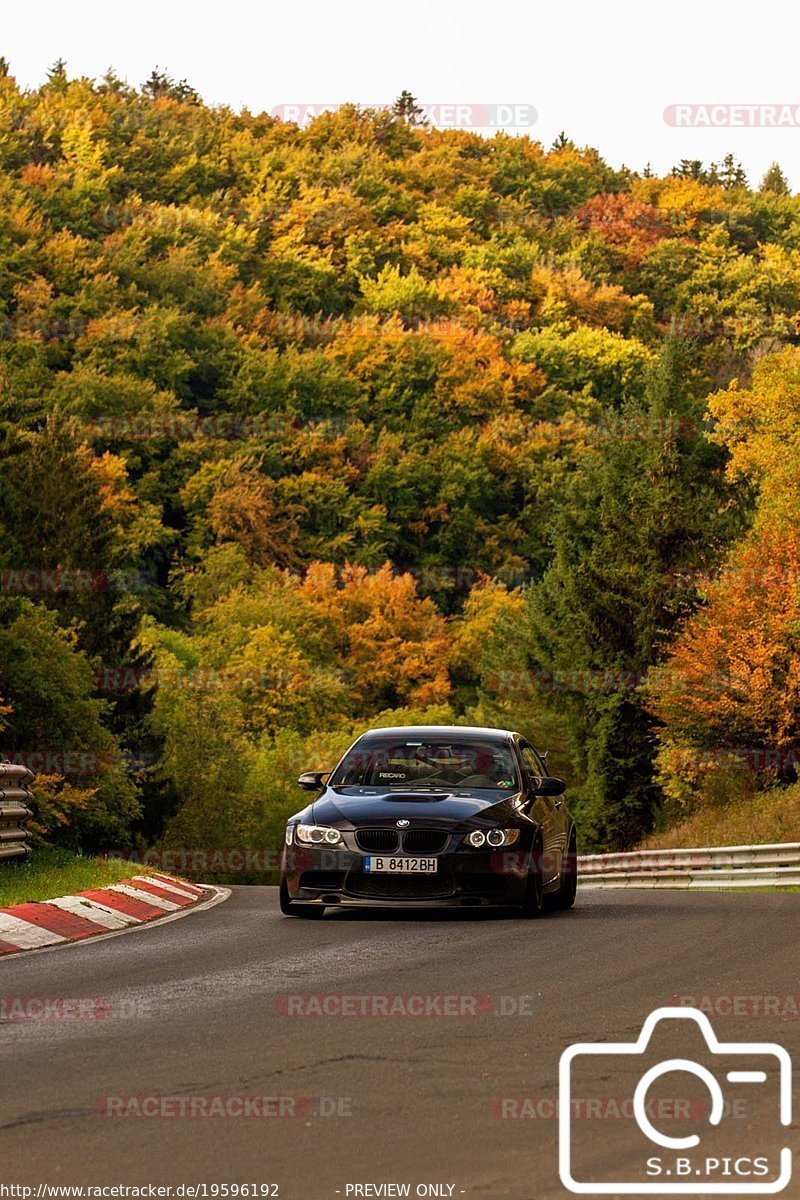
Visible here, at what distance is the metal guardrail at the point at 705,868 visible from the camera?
30594 millimetres

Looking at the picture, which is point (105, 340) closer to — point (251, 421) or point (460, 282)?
point (251, 421)

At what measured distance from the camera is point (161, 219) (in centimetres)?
11512

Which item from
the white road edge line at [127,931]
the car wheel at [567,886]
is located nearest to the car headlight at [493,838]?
the car wheel at [567,886]

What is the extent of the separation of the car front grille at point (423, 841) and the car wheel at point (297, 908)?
957 millimetres

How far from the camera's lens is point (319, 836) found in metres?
16.0

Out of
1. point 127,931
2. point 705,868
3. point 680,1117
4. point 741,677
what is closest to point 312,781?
point 127,931

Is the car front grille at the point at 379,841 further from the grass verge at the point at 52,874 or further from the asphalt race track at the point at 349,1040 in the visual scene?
the grass verge at the point at 52,874

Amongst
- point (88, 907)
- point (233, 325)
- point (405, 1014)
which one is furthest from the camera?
point (233, 325)

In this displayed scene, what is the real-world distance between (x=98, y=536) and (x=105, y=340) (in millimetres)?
34248

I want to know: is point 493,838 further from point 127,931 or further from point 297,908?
point 127,931

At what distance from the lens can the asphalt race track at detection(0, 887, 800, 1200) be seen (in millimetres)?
6531

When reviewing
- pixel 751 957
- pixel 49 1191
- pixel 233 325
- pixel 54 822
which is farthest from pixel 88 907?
pixel 233 325
